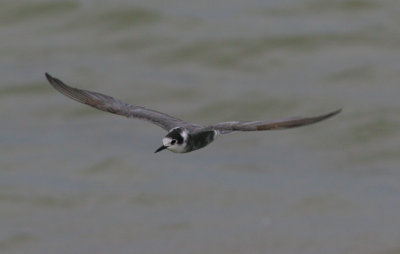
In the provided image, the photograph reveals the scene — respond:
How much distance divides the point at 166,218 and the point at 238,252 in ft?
4.81

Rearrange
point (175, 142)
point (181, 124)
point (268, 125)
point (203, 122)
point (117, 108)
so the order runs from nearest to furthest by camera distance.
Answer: point (268, 125)
point (175, 142)
point (181, 124)
point (117, 108)
point (203, 122)

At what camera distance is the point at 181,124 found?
278 inches

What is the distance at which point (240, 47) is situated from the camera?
16.2 meters

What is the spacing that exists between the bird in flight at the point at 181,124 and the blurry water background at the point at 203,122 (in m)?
3.66

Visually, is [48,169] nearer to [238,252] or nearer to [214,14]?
[238,252]

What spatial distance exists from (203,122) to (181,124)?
279 inches

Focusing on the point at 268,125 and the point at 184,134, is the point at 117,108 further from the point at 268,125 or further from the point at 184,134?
the point at 268,125

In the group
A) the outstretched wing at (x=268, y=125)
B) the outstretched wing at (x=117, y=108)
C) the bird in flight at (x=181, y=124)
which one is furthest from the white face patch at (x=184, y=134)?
the outstretched wing at (x=117, y=108)

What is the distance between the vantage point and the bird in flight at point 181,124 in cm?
576

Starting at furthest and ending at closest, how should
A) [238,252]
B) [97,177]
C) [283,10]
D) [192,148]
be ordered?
[283,10], [97,177], [238,252], [192,148]

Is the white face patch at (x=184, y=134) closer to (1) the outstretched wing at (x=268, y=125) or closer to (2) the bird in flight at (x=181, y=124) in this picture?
(2) the bird in flight at (x=181, y=124)

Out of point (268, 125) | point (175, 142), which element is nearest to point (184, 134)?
point (175, 142)

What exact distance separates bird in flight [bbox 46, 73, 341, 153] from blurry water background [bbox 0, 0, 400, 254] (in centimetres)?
366

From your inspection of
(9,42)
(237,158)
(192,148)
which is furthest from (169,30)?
(192,148)
